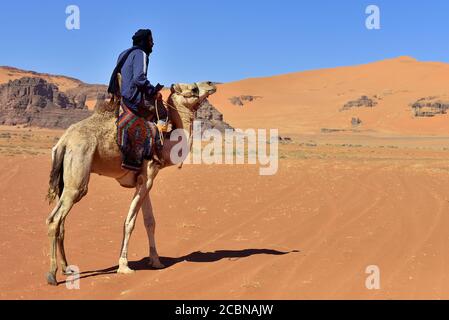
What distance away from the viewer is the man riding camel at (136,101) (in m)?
7.51

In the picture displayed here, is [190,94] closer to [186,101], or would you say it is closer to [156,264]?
[186,101]

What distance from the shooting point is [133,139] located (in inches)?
297

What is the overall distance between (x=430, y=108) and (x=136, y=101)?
76.4 m

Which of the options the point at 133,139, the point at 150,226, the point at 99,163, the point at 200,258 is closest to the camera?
the point at 99,163

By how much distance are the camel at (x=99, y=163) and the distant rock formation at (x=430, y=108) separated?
72.6 m

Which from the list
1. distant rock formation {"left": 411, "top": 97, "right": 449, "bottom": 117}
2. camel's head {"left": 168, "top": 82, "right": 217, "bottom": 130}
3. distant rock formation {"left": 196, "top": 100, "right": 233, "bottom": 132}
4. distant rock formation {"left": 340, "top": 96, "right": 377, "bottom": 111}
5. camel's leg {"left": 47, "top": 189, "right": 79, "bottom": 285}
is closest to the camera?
camel's leg {"left": 47, "top": 189, "right": 79, "bottom": 285}

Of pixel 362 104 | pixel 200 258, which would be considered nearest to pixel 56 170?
pixel 200 258

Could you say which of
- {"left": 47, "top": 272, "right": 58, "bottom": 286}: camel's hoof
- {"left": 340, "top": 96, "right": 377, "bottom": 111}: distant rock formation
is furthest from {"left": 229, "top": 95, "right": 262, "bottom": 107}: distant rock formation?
{"left": 47, "top": 272, "right": 58, "bottom": 286}: camel's hoof

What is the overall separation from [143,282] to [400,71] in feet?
406

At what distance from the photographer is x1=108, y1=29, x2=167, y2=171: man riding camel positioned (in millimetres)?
7512

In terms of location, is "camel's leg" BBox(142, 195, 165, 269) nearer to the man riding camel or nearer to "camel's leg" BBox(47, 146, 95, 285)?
the man riding camel

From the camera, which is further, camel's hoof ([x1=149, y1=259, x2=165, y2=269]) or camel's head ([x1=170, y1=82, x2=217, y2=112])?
camel's head ([x1=170, y1=82, x2=217, y2=112])

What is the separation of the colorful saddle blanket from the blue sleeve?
1.20ft
